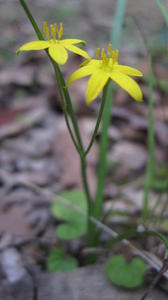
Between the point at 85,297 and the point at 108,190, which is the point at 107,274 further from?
the point at 108,190

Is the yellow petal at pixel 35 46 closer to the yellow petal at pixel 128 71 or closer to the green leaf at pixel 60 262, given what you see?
the yellow petal at pixel 128 71

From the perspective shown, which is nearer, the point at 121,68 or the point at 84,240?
the point at 121,68

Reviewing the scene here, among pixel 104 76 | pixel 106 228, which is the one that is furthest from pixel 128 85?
pixel 106 228

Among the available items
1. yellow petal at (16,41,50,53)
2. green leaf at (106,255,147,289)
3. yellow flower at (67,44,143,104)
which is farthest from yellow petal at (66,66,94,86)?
green leaf at (106,255,147,289)

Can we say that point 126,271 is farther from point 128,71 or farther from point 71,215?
point 128,71

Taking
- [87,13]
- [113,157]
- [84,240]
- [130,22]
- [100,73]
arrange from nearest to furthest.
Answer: [100,73] < [84,240] < [113,157] < [130,22] < [87,13]

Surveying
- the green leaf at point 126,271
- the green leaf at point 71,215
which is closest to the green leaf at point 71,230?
the green leaf at point 71,215

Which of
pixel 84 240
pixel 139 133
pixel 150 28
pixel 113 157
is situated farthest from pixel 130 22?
pixel 84 240
